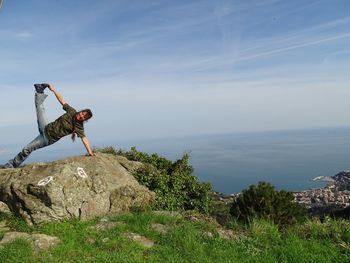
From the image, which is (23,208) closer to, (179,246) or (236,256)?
(179,246)

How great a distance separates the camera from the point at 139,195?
42.5ft

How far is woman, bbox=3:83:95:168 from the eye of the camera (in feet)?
41.2

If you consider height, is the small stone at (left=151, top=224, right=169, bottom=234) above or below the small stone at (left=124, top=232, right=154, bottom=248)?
above

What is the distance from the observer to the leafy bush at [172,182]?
14.5 m

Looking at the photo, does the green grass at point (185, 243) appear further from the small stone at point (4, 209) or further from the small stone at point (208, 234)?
the small stone at point (4, 209)

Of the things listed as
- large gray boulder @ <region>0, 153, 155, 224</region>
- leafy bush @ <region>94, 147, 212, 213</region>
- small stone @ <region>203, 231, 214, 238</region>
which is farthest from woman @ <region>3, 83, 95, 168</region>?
small stone @ <region>203, 231, 214, 238</region>

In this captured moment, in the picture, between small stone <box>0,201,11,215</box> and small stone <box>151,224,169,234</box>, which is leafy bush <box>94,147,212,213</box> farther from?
small stone <box>0,201,11,215</box>

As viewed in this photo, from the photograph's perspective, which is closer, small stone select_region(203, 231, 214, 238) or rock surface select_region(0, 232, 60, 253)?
rock surface select_region(0, 232, 60, 253)

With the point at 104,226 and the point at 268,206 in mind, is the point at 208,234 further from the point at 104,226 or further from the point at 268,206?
the point at 268,206

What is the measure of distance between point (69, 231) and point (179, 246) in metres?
2.91

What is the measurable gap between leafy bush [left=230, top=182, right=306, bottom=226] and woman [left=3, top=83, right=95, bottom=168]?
5.52 metres

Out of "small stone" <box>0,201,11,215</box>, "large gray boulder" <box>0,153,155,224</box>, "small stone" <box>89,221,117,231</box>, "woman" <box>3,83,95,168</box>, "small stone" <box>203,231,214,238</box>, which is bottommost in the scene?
"small stone" <box>203,231,214,238</box>

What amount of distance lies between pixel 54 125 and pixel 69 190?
2.53 m

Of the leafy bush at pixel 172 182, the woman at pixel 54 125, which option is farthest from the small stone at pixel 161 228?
the woman at pixel 54 125
